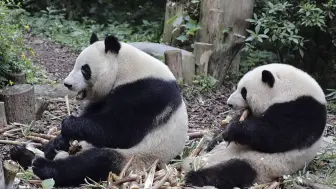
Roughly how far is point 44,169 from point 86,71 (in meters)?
0.99

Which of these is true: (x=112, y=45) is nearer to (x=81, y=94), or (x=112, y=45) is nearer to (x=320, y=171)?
(x=81, y=94)

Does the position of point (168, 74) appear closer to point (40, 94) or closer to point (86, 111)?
point (86, 111)

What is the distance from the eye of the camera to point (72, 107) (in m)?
7.23

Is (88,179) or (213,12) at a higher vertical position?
(213,12)

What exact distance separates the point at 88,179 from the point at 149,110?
831 mm

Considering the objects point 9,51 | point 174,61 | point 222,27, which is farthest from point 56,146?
point 222,27

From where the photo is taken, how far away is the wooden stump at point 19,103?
6.20m

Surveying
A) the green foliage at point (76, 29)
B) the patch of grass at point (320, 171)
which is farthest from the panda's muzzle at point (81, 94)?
the green foliage at point (76, 29)

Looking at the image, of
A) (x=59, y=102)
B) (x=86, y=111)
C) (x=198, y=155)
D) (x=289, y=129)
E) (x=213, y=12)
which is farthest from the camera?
(x=213, y=12)

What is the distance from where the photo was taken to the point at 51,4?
14.3 metres

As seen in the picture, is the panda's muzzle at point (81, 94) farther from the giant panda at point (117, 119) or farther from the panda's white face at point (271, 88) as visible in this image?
the panda's white face at point (271, 88)

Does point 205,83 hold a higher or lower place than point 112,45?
lower

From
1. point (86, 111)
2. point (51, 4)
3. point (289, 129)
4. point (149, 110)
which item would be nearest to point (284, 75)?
point (289, 129)

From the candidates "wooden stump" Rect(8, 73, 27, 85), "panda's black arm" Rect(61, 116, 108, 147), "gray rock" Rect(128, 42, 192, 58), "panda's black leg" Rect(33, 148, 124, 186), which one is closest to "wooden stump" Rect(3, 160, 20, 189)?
"panda's black leg" Rect(33, 148, 124, 186)
